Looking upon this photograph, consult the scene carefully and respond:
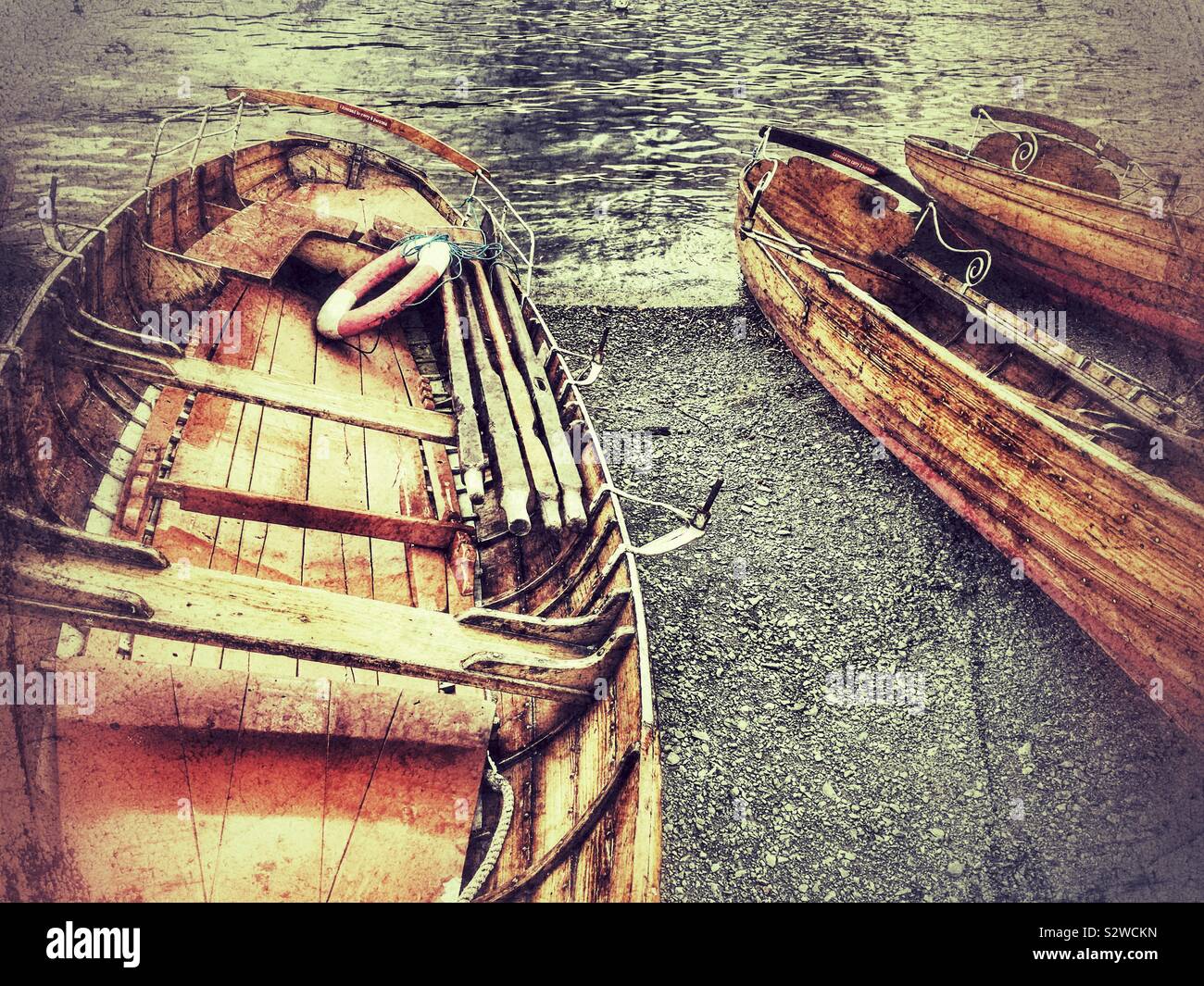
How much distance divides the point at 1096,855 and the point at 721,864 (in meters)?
2.24

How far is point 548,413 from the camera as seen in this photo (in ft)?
17.5

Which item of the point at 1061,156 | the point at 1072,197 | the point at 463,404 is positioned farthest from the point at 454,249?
the point at 1061,156

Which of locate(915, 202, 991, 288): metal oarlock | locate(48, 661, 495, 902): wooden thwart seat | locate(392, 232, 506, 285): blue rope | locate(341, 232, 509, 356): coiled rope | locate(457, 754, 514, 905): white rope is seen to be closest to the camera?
locate(48, 661, 495, 902): wooden thwart seat

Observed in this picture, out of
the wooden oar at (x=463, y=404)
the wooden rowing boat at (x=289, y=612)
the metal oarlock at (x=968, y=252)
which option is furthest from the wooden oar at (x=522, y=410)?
the metal oarlock at (x=968, y=252)

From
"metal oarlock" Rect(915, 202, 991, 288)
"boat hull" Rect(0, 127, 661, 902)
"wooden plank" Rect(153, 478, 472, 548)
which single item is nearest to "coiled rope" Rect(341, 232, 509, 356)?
"boat hull" Rect(0, 127, 661, 902)

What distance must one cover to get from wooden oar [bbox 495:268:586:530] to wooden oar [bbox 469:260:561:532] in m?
0.07

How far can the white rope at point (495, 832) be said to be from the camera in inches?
131

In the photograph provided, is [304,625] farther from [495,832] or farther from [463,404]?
[463,404]

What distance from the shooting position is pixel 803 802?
14.7 ft

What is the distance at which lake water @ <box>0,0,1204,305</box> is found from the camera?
32.9ft

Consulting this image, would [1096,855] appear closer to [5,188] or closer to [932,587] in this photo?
[932,587]

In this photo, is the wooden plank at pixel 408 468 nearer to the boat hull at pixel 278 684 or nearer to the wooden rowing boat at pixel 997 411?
the boat hull at pixel 278 684

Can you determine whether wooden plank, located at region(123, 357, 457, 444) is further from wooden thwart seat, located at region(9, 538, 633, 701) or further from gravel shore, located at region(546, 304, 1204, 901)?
gravel shore, located at region(546, 304, 1204, 901)

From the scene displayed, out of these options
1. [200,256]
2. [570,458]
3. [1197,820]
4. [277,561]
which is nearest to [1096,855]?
[1197,820]
